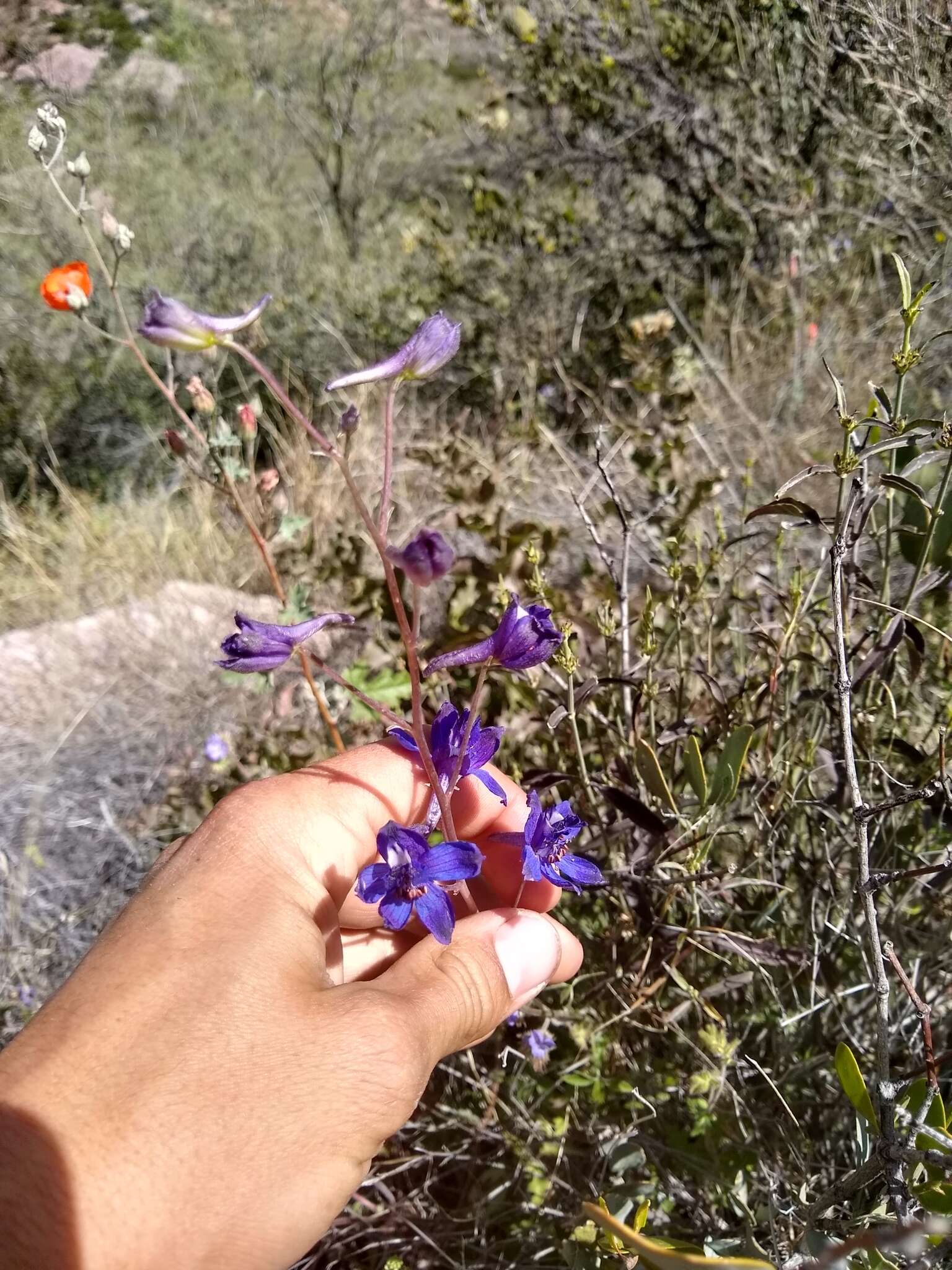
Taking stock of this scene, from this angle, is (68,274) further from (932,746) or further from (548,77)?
(548,77)

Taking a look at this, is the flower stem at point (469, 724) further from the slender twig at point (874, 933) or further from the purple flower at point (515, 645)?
the slender twig at point (874, 933)

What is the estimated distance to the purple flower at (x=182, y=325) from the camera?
105 centimetres

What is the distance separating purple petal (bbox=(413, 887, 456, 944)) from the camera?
1.15 metres

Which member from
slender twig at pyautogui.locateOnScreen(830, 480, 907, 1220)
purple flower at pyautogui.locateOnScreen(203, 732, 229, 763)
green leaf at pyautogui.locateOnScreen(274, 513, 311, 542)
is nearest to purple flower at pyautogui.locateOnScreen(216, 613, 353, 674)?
slender twig at pyautogui.locateOnScreen(830, 480, 907, 1220)

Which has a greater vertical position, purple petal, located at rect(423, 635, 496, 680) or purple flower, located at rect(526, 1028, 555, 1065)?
purple petal, located at rect(423, 635, 496, 680)

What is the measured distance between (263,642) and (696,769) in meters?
0.61

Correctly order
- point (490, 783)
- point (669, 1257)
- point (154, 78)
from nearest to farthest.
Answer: point (669, 1257) < point (490, 783) < point (154, 78)

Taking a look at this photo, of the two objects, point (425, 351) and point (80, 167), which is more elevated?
point (80, 167)

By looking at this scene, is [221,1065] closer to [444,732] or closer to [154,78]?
[444,732]

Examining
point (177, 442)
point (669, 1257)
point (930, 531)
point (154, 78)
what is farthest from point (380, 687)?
point (154, 78)

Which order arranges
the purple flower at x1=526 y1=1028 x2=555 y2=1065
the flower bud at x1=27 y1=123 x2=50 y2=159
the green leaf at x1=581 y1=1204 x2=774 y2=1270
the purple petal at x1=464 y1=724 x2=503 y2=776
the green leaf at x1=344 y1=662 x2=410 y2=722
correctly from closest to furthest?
the green leaf at x1=581 y1=1204 x2=774 y2=1270 < the purple petal at x1=464 y1=724 x2=503 y2=776 < the purple flower at x1=526 y1=1028 x2=555 y2=1065 < the flower bud at x1=27 y1=123 x2=50 y2=159 < the green leaf at x1=344 y1=662 x2=410 y2=722

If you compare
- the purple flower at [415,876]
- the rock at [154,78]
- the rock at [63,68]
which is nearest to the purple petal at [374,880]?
the purple flower at [415,876]

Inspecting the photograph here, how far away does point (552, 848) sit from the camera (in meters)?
1.26

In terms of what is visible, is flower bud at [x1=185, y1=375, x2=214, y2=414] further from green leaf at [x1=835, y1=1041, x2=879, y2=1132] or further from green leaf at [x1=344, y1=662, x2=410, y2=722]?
green leaf at [x1=835, y1=1041, x2=879, y2=1132]
